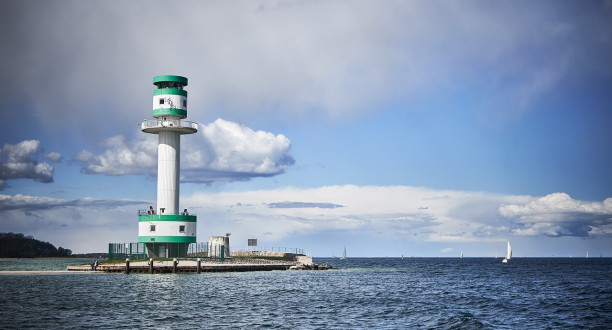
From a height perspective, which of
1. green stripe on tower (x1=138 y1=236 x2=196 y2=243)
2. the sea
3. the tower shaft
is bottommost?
Result: the sea

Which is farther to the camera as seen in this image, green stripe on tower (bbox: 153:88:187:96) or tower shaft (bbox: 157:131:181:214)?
green stripe on tower (bbox: 153:88:187:96)

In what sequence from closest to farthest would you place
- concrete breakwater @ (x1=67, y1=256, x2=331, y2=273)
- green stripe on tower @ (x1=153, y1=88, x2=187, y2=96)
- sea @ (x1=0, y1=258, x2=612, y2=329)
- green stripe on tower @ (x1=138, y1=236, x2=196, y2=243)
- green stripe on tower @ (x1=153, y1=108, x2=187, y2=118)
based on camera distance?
sea @ (x1=0, y1=258, x2=612, y2=329)
concrete breakwater @ (x1=67, y1=256, x2=331, y2=273)
green stripe on tower @ (x1=138, y1=236, x2=196, y2=243)
green stripe on tower @ (x1=153, y1=108, x2=187, y2=118)
green stripe on tower @ (x1=153, y1=88, x2=187, y2=96)

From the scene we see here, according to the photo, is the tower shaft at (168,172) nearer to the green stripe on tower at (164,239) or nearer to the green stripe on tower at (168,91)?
the green stripe on tower at (164,239)

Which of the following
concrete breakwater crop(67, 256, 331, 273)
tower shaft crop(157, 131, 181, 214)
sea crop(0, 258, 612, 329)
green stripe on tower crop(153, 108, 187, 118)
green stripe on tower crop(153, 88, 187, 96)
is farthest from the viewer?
green stripe on tower crop(153, 88, 187, 96)

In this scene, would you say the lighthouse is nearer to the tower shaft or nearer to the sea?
the tower shaft


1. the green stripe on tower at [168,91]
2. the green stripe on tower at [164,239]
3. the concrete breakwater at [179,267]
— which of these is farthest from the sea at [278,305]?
the green stripe on tower at [168,91]

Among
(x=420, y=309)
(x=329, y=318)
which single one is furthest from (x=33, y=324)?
(x=420, y=309)

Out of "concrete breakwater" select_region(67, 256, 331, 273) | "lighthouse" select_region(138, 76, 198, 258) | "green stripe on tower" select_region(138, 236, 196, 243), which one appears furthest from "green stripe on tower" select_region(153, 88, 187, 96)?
"concrete breakwater" select_region(67, 256, 331, 273)

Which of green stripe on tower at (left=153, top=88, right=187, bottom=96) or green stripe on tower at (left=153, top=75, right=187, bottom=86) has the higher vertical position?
green stripe on tower at (left=153, top=75, right=187, bottom=86)

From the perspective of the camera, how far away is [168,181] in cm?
7738

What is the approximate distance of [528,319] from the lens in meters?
40.2

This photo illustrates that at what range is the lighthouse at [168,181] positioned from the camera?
76.5 metres

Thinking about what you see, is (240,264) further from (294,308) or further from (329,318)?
(329,318)

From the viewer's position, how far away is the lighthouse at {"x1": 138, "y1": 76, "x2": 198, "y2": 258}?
76500mm
